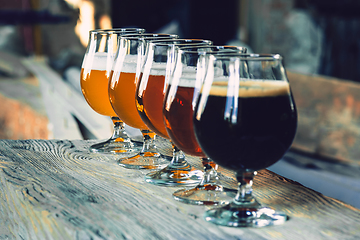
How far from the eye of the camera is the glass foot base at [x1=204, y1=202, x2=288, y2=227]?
1.55ft

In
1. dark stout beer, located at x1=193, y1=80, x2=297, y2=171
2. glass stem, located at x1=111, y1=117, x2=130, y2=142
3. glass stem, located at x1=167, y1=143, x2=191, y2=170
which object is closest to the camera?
dark stout beer, located at x1=193, y1=80, x2=297, y2=171

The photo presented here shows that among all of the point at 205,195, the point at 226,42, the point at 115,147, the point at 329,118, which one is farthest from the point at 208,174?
the point at 226,42

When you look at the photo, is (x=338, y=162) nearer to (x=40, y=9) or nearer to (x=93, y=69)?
(x=93, y=69)

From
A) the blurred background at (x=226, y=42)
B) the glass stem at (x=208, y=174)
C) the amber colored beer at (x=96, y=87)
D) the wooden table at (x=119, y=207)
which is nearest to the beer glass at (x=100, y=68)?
the amber colored beer at (x=96, y=87)

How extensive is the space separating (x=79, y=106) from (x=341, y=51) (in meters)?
2.41

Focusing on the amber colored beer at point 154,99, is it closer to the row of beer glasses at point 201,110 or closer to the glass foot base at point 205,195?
the row of beer glasses at point 201,110

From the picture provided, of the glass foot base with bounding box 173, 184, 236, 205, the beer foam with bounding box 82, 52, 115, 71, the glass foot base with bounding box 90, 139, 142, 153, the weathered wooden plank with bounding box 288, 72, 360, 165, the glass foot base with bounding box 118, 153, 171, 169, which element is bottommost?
the weathered wooden plank with bounding box 288, 72, 360, 165

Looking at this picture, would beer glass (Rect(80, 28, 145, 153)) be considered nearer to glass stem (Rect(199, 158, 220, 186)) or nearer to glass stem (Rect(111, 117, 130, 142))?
glass stem (Rect(111, 117, 130, 142))

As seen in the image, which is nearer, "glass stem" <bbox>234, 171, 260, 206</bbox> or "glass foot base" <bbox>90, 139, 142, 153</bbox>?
"glass stem" <bbox>234, 171, 260, 206</bbox>

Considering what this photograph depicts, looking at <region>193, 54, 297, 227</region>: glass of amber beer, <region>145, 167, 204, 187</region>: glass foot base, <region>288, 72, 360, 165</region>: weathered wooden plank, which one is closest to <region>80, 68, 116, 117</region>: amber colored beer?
<region>145, 167, 204, 187</region>: glass foot base

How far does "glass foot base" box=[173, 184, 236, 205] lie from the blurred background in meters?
0.48

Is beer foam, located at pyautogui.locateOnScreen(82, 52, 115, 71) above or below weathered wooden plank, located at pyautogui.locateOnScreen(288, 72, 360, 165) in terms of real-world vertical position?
above

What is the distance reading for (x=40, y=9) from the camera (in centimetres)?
488

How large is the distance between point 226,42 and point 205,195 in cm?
474
